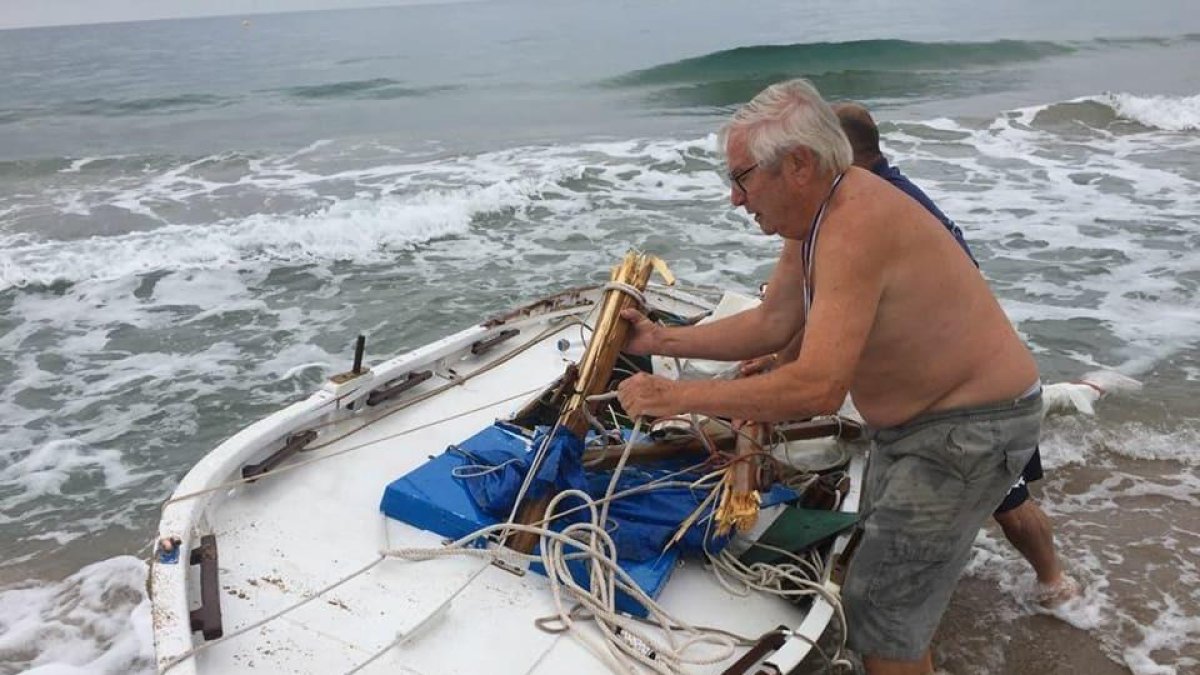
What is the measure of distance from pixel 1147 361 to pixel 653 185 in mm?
8925

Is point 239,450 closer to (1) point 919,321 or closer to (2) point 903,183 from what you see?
(1) point 919,321

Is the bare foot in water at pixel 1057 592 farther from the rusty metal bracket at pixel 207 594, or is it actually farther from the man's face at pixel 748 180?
the rusty metal bracket at pixel 207 594

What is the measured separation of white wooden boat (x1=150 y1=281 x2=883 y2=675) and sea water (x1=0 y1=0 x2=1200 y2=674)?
1587 millimetres

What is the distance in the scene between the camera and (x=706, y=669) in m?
2.71

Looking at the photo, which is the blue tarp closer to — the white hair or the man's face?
the man's face

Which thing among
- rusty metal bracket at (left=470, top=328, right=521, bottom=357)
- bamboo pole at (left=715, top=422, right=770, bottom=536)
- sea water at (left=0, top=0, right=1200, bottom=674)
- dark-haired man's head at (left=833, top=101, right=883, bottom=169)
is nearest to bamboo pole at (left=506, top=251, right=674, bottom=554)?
bamboo pole at (left=715, top=422, right=770, bottom=536)

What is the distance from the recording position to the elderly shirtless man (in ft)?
7.49

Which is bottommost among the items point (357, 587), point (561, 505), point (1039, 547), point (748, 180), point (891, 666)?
point (1039, 547)

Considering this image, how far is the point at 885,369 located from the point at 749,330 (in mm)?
644

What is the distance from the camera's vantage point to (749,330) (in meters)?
3.10

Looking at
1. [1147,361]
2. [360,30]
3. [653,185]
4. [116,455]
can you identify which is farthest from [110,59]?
[1147,361]

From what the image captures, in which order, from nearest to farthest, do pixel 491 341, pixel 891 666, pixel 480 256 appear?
pixel 891 666
pixel 491 341
pixel 480 256

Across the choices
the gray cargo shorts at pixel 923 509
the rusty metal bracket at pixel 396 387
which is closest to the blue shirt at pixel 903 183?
the gray cargo shorts at pixel 923 509

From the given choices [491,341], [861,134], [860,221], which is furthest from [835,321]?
[491,341]
